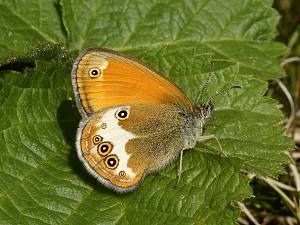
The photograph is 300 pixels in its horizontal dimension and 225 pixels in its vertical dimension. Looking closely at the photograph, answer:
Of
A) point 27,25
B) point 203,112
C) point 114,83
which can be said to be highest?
point 114,83

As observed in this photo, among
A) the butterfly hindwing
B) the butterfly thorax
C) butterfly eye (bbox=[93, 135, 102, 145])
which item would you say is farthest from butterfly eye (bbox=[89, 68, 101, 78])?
the butterfly thorax

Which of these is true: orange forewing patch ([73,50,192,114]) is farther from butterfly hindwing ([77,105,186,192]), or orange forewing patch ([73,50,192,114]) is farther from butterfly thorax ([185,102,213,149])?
butterfly thorax ([185,102,213,149])

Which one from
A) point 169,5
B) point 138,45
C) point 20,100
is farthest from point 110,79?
point 169,5

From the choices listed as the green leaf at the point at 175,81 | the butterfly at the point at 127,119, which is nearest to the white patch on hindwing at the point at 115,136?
the butterfly at the point at 127,119

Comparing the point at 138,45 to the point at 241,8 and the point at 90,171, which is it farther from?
the point at 90,171

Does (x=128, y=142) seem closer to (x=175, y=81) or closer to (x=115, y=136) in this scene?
(x=115, y=136)

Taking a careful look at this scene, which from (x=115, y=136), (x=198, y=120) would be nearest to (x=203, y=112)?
(x=198, y=120)
